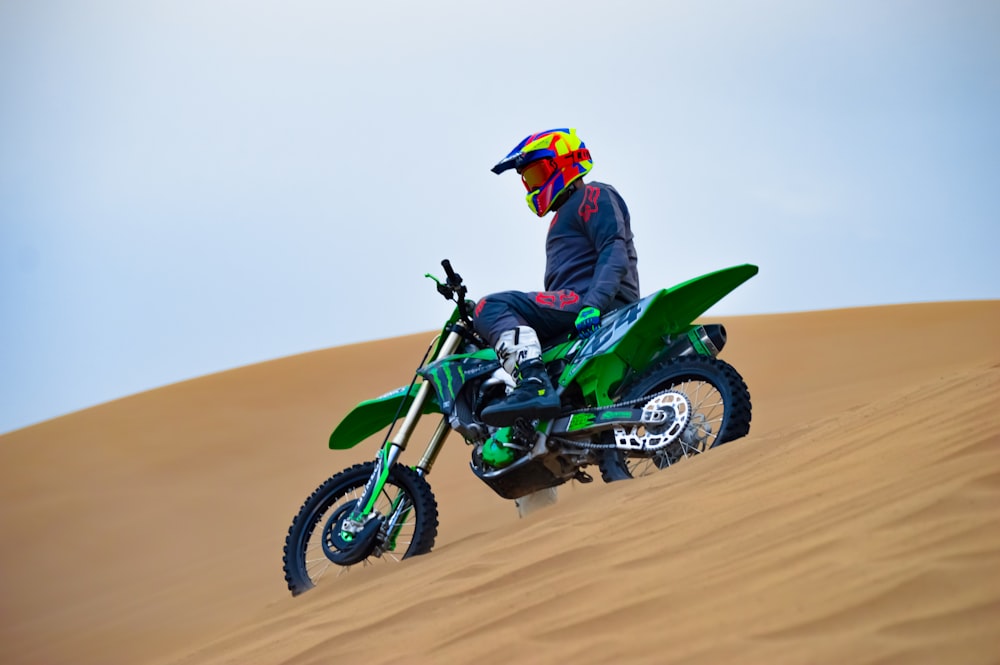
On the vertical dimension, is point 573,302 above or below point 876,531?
above

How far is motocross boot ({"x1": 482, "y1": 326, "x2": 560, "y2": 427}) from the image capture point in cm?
485

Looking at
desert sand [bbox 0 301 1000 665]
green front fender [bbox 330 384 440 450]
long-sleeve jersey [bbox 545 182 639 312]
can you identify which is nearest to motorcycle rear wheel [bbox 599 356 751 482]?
desert sand [bbox 0 301 1000 665]

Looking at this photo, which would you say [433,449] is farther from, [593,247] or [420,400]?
[593,247]

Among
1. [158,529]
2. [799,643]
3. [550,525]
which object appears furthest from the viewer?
[158,529]

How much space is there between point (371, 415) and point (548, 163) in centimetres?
161

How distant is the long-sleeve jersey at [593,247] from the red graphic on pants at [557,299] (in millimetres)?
67

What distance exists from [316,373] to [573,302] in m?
14.3

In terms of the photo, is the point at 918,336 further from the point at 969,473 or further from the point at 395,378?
the point at 969,473

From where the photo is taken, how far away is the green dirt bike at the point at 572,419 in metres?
4.81

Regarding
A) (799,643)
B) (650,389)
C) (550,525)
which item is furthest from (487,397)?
(799,643)

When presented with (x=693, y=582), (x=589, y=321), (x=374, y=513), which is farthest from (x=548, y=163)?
(x=693, y=582)

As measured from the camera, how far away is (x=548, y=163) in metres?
5.68

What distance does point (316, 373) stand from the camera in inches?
754

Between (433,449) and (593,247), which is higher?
(593,247)
